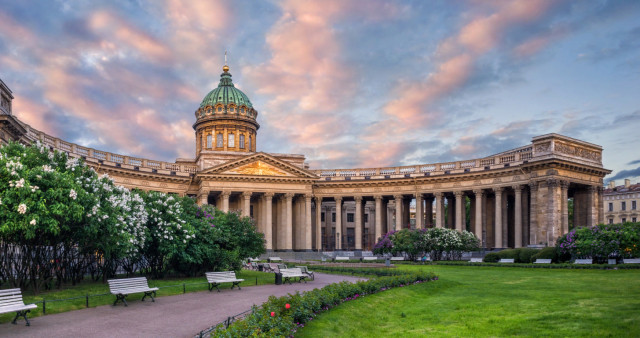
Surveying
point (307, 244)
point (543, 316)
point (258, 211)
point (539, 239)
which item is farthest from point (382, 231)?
point (543, 316)

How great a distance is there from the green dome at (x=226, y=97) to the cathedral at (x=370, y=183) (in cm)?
19

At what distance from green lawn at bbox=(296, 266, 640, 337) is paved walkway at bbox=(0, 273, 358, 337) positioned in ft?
13.6

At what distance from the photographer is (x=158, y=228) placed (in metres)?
32.0

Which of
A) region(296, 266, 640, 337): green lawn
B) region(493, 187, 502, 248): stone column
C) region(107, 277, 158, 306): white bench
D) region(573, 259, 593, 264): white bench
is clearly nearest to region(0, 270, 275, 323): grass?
region(107, 277, 158, 306): white bench

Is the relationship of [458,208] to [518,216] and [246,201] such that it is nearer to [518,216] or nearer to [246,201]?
[518,216]

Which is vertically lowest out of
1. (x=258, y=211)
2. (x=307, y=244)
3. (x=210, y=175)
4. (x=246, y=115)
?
(x=307, y=244)

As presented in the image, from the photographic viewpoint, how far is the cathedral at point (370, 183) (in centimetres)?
5919

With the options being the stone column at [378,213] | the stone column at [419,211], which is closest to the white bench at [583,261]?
the stone column at [419,211]

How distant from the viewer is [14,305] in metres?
17.6

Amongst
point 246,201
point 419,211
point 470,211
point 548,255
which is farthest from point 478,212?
point 246,201

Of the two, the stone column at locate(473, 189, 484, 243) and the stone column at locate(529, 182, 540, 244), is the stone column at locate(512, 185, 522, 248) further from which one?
the stone column at locate(473, 189, 484, 243)

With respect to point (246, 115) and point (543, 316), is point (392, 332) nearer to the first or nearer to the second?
point (543, 316)

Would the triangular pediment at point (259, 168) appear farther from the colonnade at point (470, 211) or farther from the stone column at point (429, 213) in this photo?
the stone column at point (429, 213)

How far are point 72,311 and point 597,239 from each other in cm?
3481
